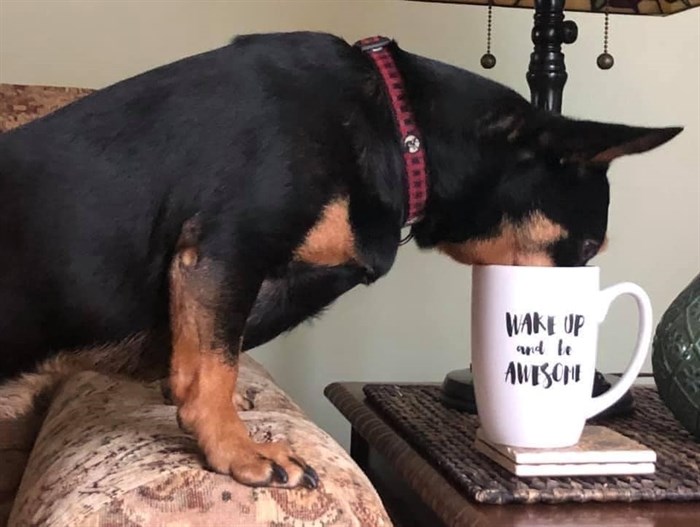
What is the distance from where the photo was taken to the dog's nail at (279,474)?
72 centimetres

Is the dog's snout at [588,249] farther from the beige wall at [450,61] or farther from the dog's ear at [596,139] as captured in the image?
the beige wall at [450,61]

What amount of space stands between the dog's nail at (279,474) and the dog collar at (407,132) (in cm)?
29

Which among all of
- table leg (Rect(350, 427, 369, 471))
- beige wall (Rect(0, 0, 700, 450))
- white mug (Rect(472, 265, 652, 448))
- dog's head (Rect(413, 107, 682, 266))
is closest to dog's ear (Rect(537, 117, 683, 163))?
dog's head (Rect(413, 107, 682, 266))

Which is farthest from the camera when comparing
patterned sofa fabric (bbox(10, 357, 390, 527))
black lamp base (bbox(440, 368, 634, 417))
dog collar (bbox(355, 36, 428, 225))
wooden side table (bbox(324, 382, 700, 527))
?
black lamp base (bbox(440, 368, 634, 417))

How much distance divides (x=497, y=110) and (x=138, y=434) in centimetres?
44

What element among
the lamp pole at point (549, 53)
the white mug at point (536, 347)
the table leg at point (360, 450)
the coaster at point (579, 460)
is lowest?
the table leg at point (360, 450)

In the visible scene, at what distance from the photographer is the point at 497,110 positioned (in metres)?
0.93

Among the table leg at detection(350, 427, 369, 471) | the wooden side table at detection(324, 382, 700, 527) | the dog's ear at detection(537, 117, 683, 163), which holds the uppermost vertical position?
the dog's ear at detection(537, 117, 683, 163)

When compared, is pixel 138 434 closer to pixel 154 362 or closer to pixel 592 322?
pixel 154 362

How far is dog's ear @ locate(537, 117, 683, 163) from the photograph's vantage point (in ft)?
2.72

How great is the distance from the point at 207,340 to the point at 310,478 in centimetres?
15

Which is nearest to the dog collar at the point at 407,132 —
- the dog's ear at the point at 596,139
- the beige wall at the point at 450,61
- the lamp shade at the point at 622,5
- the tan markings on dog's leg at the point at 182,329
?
the dog's ear at the point at 596,139

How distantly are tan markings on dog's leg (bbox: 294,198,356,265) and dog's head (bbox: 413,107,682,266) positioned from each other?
11 centimetres

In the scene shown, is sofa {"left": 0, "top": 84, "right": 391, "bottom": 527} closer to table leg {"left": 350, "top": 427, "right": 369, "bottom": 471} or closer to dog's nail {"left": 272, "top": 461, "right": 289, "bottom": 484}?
dog's nail {"left": 272, "top": 461, "right": 289, "bottom": 484}
